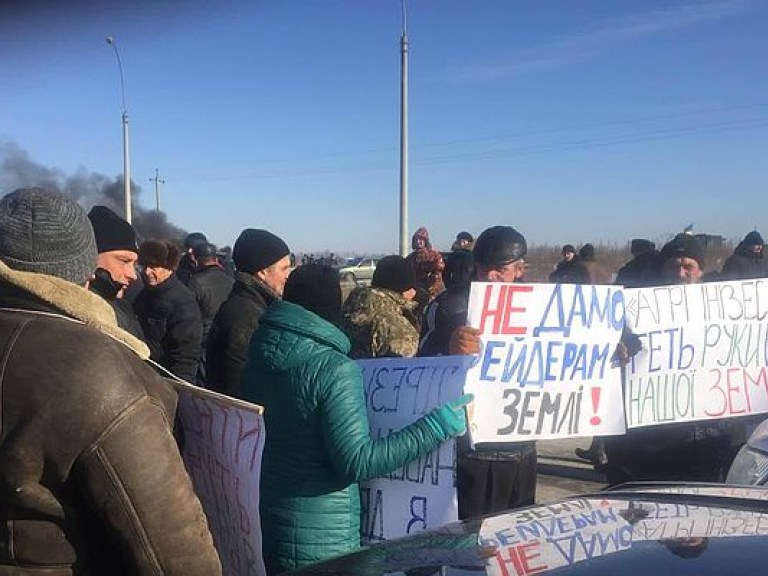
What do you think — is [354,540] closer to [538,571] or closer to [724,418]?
[538,571]

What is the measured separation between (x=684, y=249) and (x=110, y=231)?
3030 millimetres

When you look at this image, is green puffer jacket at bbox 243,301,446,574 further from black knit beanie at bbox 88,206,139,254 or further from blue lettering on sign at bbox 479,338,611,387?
black knit beanie at bbox 88,206,139,254

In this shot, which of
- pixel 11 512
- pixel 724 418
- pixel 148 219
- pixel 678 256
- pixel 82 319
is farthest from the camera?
pixel 148 219

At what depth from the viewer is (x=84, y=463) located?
1.53 metres

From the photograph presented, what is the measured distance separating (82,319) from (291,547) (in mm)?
1410

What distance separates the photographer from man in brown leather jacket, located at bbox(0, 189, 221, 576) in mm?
1524

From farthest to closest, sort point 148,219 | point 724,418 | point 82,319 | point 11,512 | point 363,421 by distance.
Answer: point 148,219
point 724,418
point 363,421
point 82,319
point 11,512

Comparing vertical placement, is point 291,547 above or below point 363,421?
below

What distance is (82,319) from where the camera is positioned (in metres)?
1.72

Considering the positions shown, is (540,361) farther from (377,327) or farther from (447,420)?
(447,420)

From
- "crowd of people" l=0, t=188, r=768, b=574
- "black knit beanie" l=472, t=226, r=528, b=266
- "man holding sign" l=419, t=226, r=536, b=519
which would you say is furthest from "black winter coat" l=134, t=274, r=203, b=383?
"black knit beanie" l=472, t=226, r=528, b=266

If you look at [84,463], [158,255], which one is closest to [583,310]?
[84,463]

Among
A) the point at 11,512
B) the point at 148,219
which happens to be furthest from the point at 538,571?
the point at 148,219

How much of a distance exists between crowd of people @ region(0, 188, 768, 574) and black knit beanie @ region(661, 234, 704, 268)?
13 millimetres
